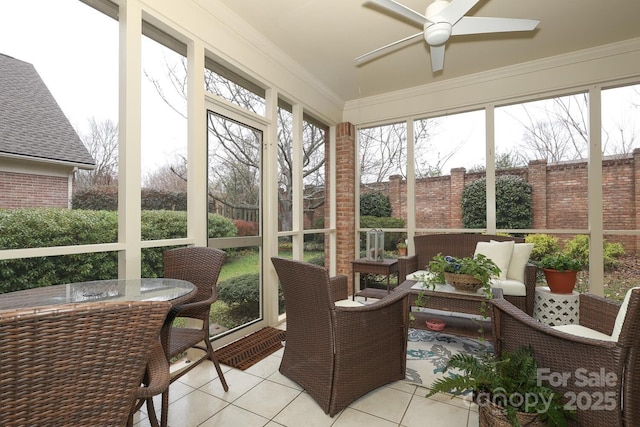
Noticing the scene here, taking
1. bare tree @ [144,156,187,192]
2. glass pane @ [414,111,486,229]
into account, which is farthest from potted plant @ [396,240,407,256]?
bare tree @ [144,156,187,192]

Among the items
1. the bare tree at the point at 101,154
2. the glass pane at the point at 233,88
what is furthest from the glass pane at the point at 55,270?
the glass pane at the point at 233,88

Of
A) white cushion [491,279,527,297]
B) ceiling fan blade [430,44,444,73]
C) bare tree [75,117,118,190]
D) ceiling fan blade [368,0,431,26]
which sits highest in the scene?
ceiling fan blade [430,44,444,73]

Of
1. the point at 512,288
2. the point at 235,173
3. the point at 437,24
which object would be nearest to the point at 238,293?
the point at 235,173

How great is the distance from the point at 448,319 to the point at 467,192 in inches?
72.8

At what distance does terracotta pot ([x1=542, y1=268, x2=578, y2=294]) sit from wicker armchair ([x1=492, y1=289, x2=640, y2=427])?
1.94m

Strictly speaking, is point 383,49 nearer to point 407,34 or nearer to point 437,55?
point 437,55

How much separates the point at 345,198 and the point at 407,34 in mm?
2334

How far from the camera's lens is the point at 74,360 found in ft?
2.39

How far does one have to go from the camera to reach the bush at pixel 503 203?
3.85 meters

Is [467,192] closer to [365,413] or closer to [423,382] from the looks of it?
[423,382]

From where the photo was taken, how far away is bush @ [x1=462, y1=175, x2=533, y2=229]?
12.6 ft

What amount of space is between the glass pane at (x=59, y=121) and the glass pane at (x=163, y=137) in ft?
0.81

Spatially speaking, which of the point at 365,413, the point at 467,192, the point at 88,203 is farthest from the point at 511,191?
the point at 88,203

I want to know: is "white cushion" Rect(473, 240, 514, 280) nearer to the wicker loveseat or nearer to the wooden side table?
the wicker loveseat
